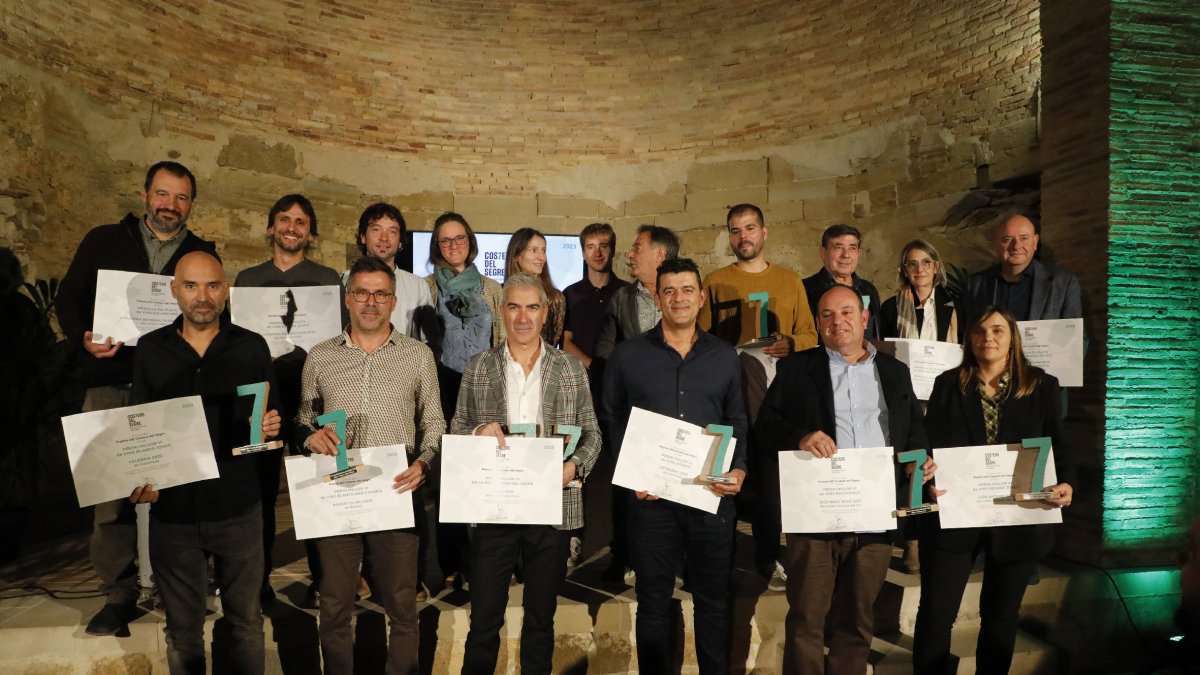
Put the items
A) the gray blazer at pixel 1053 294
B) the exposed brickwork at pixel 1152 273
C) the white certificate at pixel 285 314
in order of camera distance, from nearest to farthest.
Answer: the white certificate at pixel 285 314 → the gray blazer at pixel 1053 294 → the exposed brickwork at pixel 1152 273

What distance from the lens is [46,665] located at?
3420 mm

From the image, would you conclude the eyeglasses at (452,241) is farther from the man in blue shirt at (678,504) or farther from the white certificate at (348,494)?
the white certificate at (348,494)

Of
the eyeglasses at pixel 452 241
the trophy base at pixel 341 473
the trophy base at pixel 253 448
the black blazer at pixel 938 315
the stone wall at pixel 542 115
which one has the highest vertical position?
the stone wall at pixel 542 115

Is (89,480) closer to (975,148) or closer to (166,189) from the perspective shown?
(166,189)

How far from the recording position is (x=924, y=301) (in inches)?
162

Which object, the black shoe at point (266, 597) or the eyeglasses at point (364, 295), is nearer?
the eyeglasses at point (364, 295)

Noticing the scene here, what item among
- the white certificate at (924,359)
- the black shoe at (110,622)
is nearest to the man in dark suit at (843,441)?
the white certificate at (924,359)

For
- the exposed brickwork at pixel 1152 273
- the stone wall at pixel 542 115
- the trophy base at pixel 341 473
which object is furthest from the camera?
the stone wall at pixel 542 115

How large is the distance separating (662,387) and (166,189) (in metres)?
2.33

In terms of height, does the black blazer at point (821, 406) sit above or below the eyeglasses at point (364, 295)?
below

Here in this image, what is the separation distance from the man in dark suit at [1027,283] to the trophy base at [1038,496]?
1167mm

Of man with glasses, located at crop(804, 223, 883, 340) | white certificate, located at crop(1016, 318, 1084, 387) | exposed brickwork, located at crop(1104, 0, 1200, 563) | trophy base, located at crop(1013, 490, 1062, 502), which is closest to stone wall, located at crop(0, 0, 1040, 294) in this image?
exposed brickwork, located at crop(1104, 0, 1200, 563)

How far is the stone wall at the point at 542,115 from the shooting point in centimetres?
664

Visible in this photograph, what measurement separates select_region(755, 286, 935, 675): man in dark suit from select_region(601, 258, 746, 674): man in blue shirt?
0.91 feet
